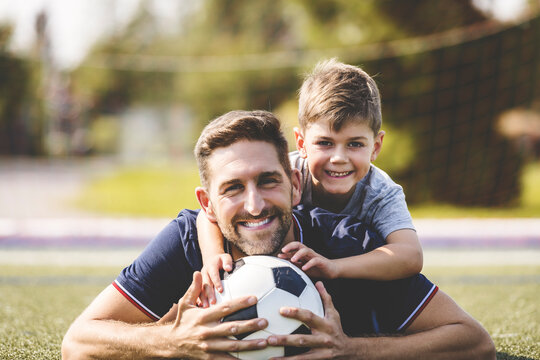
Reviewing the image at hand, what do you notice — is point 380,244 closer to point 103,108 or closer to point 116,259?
point 116,259

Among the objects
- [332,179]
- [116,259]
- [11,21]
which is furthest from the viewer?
[11,21]

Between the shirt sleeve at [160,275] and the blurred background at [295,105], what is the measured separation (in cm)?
806

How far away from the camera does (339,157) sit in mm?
3242

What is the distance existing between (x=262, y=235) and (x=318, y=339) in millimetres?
541

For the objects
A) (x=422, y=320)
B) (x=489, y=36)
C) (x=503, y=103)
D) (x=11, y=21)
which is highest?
(x=11, y=21)

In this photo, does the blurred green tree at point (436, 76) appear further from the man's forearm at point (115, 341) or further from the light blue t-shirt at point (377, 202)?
the man's forearm at point (115, 341)

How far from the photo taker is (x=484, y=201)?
501 inches

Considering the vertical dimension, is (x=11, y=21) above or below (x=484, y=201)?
above

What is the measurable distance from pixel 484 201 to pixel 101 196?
10.2 m

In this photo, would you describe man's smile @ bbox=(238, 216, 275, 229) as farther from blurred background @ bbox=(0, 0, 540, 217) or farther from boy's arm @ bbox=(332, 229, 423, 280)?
blurred background @ bbox=(0, 0, 540, 217)

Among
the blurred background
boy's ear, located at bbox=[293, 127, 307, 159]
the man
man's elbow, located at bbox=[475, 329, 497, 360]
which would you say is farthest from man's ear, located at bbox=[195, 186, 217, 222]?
the blurred background

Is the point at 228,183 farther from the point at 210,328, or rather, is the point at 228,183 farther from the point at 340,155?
the point at 340,155

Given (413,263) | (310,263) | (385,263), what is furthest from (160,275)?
(413,263)

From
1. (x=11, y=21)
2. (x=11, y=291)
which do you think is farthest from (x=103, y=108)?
(x=11, y=291)
